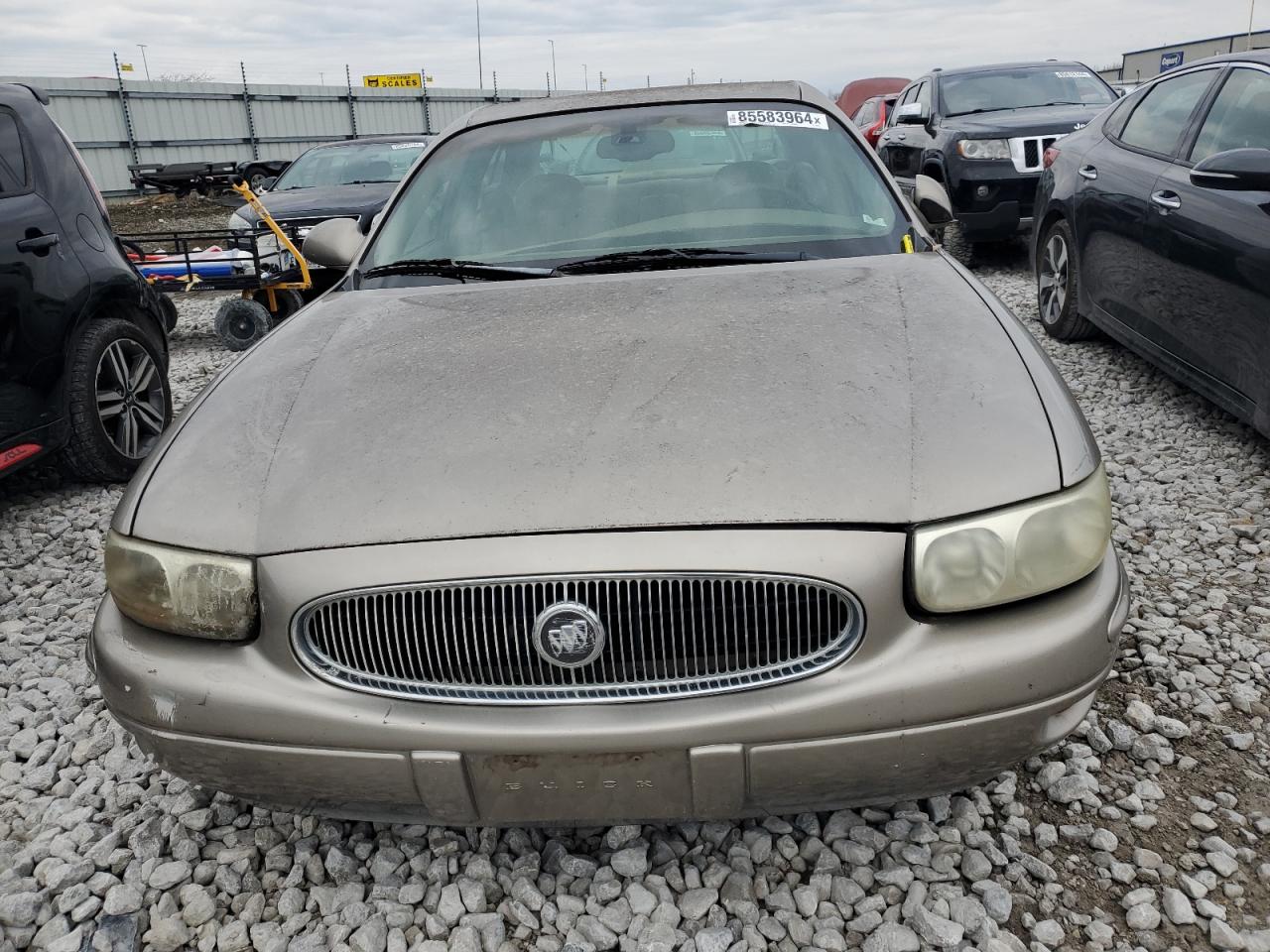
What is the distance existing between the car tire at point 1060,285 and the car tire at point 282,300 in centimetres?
534

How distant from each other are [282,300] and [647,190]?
5.68 meters

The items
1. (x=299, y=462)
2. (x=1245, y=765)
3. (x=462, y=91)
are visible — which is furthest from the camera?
(x=462, y=91)

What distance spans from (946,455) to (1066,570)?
0.92 ft

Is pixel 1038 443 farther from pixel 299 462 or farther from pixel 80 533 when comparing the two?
pixel 80 533

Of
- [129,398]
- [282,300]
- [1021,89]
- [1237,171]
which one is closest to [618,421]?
[1237,171]

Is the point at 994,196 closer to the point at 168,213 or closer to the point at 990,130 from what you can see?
the point at 990,130

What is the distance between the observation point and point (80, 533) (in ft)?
13.0

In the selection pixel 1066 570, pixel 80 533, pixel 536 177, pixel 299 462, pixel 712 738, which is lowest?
pixel 80 533

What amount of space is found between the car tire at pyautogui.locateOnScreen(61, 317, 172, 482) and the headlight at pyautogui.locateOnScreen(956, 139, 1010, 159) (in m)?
6.00

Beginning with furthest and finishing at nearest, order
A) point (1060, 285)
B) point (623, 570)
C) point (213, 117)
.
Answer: point (213, 117) → point (1060, 285) → point (623, 570)

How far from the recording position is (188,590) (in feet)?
5.70

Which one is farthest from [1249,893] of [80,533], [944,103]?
[944,103]

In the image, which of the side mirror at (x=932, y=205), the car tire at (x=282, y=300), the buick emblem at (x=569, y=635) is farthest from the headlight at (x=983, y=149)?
the buick emblem at (x=569, y=635)

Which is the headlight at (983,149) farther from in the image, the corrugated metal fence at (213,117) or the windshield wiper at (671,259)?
the corrugated metal fence at (213,117)
